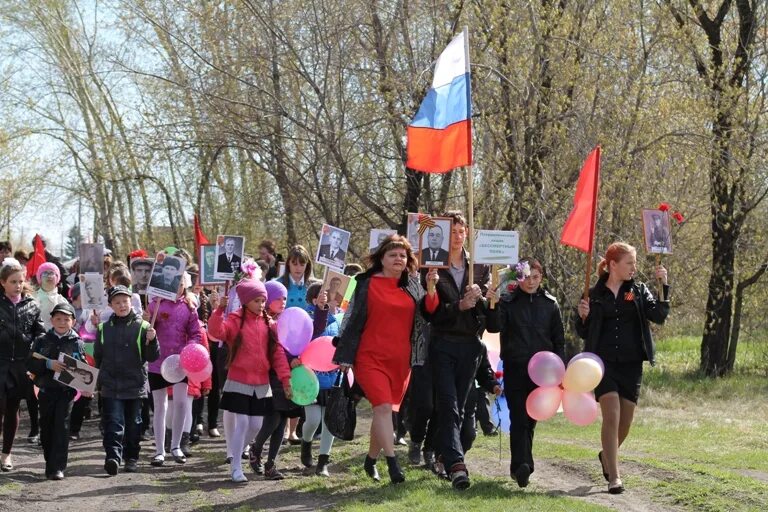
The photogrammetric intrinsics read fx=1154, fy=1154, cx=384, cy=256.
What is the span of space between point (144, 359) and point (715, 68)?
514 inches

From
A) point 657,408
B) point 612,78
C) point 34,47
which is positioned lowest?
point 657,408

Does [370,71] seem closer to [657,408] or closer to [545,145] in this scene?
[545,145]

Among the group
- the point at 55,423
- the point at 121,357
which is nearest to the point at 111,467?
the point at 55,423

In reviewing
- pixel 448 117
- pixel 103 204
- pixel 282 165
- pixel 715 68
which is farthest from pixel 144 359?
pixel 103 204

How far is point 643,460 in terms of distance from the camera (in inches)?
427

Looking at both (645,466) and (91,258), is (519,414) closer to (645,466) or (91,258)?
(645,466)

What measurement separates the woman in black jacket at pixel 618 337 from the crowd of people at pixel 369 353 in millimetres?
11

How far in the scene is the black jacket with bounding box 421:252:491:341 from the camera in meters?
9.03

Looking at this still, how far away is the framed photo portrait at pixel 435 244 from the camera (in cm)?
886

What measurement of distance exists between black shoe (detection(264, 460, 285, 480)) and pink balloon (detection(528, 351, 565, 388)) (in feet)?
8.49

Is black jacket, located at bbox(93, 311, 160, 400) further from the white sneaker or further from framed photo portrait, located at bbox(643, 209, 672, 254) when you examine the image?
framed photo portrait, located at bbox(643, 209, 672, 254)

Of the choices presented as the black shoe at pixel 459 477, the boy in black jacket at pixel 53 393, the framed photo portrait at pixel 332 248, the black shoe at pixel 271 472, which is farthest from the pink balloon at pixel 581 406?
the boy in black jacket at pixel 53 393

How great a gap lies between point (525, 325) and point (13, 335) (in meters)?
4.68

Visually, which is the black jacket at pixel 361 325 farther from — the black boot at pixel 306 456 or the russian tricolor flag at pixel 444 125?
the black boot at pixel 306 456
